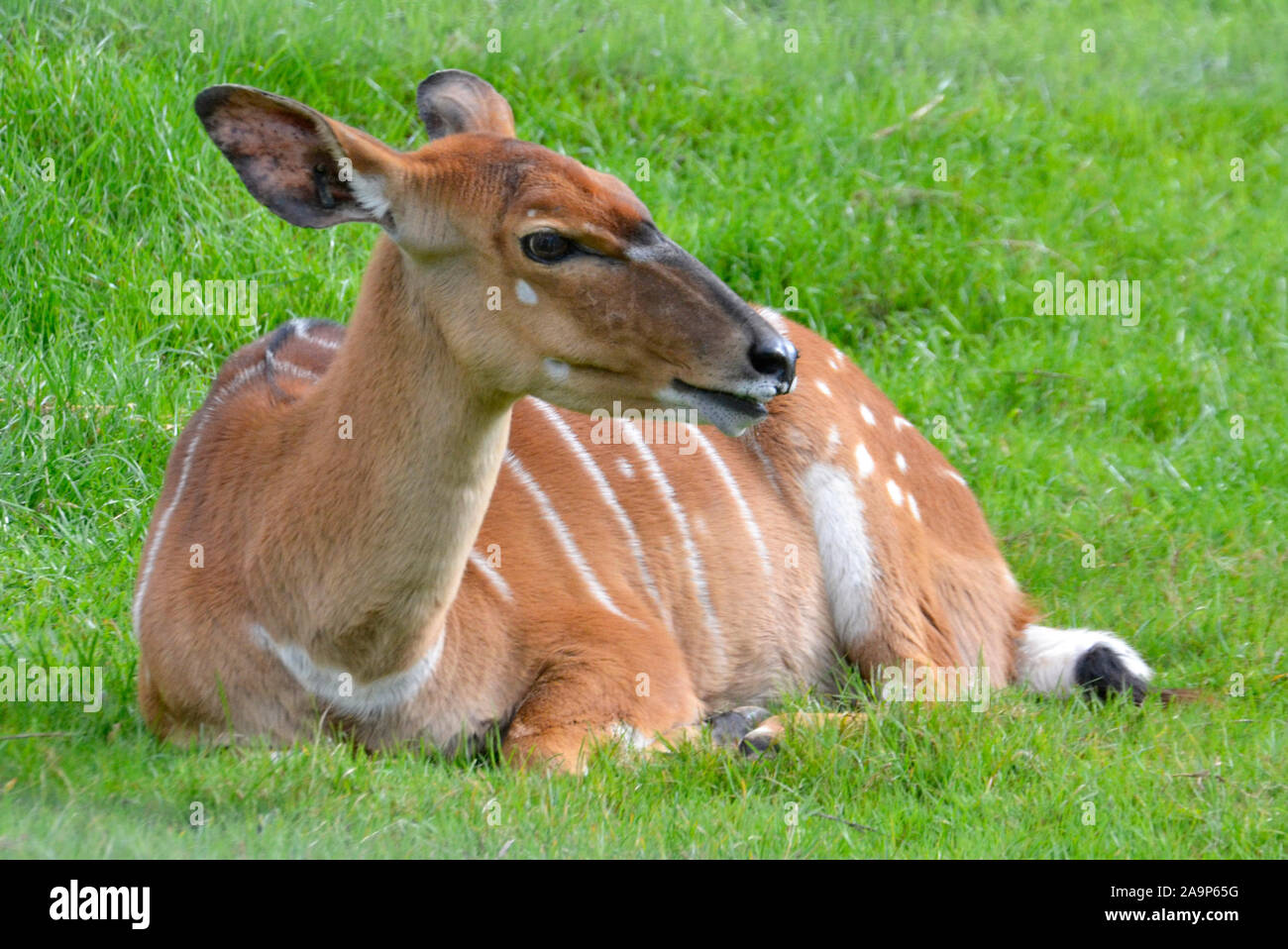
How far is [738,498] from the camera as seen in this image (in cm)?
495

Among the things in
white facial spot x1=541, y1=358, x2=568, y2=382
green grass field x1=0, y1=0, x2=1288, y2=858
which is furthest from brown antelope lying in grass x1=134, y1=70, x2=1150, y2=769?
green grass field x1=0, y1=0, x2=1288, y2=858

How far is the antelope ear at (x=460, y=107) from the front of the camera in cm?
427

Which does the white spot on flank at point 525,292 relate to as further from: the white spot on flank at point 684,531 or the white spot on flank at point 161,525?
the white spot on flank at point 684,531

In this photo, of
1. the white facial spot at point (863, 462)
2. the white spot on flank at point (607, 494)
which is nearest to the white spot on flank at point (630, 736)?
the white spot on flank at point (607, 494)

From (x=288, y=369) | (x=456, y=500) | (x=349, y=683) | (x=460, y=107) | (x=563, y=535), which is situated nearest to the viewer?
(x=456, y=500)

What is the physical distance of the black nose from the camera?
3516 mm

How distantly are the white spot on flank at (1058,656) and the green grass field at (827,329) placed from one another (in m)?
0.19

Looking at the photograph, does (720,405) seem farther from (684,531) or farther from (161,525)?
(161,525)

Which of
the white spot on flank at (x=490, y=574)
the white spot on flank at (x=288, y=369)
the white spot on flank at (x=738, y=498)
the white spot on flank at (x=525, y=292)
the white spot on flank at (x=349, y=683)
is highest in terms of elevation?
the white spot on flank at (x=288, y=369)

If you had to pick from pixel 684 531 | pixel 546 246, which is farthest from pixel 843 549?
pixel 546 246

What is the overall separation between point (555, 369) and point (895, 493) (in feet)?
5.70

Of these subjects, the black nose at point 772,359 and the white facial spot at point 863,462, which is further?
the white facial spot at point 863,462

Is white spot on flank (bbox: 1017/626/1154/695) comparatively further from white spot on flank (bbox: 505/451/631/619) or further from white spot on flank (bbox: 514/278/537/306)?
white spot on flank (bbox: 514/278/537/306)

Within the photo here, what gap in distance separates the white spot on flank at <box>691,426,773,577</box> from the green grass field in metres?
0.65
